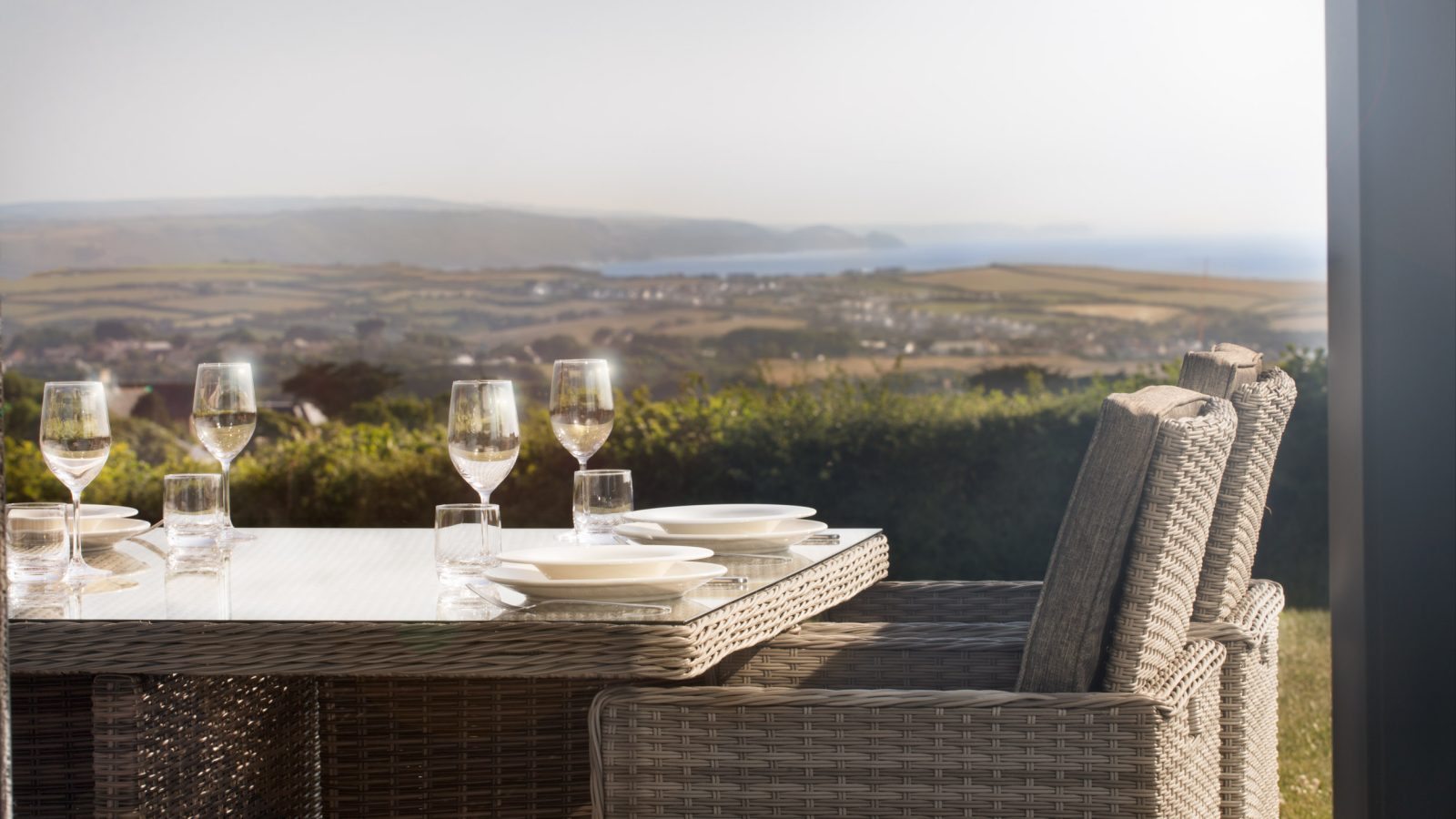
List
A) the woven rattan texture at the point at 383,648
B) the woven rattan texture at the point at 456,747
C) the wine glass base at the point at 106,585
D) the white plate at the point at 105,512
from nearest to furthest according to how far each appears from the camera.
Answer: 1. the woven rattan texture at the point at 383,648
2. the wine glass base at the point at 106,585
3. the white plate at the point at 105,512
4. the woven rattan texture at the point at 456,747

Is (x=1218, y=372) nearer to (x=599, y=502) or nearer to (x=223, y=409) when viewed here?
(x=599, y=502)

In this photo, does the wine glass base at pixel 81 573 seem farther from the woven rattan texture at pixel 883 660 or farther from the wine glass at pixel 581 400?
the woven rattan texture at pixel 883 660

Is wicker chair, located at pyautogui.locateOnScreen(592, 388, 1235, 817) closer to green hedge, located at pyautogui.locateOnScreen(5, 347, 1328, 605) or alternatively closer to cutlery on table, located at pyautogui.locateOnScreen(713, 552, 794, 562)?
cutlery on table, located at pyautogui.locateOnScreen(713, 552, 794, 562)

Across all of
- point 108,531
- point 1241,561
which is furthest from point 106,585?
point 1241,561

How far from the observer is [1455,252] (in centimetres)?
297

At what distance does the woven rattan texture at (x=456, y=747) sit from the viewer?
3064 mm

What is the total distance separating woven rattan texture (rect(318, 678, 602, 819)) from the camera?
3064mm

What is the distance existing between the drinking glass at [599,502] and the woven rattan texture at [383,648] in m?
0.70

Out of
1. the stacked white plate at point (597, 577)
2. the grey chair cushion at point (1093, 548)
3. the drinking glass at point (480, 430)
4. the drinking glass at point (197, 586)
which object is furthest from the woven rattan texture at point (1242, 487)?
the drinking glass at point (197, 586)

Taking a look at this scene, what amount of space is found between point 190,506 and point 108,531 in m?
0.23

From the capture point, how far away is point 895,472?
5.50m

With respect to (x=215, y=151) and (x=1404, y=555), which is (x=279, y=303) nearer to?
(x=215, y=151)

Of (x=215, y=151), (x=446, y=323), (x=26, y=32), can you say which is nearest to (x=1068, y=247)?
(x=446, y=323)

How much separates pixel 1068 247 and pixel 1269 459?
3.85 metres
